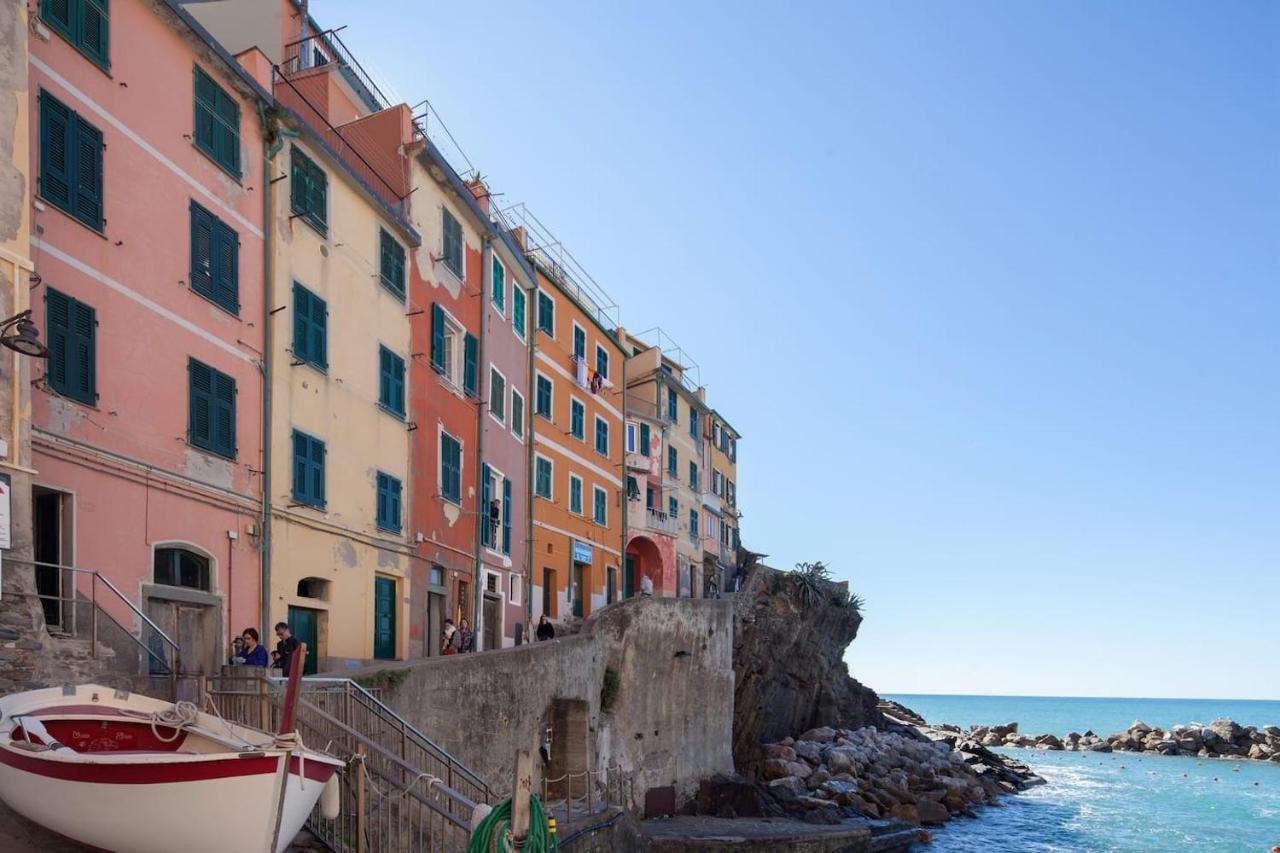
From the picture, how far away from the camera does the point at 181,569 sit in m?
18.2

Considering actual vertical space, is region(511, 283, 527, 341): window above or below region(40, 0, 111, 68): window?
below

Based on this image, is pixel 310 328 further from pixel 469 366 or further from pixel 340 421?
pixel 469 366

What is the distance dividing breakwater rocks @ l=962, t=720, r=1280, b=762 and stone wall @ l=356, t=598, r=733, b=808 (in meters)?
66.4

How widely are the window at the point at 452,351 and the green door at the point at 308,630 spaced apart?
25.5 feet

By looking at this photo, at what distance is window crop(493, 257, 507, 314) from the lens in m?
33.1

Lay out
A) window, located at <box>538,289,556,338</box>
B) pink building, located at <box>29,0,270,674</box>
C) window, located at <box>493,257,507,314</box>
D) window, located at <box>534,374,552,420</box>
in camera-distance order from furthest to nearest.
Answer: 1. window, located at <box>538,289,556,338</box>
2. window, located at <box>534,374,552,420</box>
3. window, located at <box>493,257,507,314</box>
4. pink building, located at <box>29,0,270,674</box>

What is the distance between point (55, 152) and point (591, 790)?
17189 mm

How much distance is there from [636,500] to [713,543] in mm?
12391

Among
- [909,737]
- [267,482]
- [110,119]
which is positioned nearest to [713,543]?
[909,737]

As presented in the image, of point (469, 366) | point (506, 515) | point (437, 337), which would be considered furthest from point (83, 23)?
point (506, 515)

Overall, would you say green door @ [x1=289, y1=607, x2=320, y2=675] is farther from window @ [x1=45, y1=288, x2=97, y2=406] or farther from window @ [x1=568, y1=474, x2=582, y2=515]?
window @ [x1=568, y1=474, x2=582, y2=515]

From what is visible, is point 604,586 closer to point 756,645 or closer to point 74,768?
point 756,645

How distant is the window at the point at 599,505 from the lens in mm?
42384

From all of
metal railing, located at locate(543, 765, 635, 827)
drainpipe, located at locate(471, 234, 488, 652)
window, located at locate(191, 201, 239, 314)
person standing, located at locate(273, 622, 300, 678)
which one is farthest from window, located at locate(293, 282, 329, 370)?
metal railing, located at locate(543, 765, 635, 827)
